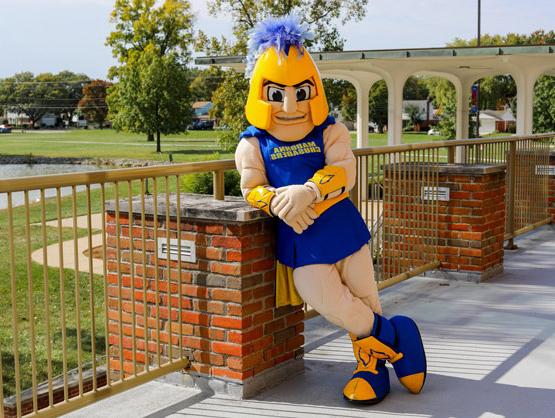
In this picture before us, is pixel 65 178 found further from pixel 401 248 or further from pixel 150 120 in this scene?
pixel 150 120

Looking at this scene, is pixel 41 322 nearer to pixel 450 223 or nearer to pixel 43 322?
pixel 43 322

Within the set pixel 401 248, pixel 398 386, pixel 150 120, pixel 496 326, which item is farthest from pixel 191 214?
pixel 150 120

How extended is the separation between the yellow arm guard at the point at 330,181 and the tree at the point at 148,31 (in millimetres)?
55407

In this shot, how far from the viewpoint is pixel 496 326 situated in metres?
5.73

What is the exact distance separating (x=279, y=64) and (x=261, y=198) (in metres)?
0.73

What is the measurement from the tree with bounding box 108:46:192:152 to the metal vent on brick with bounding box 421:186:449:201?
4980 cm

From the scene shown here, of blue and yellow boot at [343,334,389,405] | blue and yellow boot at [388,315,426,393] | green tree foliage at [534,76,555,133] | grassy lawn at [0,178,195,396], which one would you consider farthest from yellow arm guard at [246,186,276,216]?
green tree foliage at [534,76,555,133]

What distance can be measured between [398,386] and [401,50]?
13.6 metres

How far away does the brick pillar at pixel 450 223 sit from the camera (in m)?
7.05

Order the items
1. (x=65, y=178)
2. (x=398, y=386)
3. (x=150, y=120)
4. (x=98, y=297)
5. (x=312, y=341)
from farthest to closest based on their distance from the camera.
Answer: (x=150, y=120)
(x=98, y=297)
(x=312, y=341)
(x=398, y=386)
(x=65, y=178)

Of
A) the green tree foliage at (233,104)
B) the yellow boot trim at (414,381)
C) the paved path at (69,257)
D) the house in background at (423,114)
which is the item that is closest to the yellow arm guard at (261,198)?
the yellow boot trim at (414,381)

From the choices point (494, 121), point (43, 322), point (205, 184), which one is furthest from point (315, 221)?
point (494, 121)

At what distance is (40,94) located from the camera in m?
129

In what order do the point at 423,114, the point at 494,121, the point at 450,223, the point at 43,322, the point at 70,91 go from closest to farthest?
1. the point at 450,223
2. the point at 43,322
3. the point at 494,121
4. the point at 423,114
5. the point at 70,91
